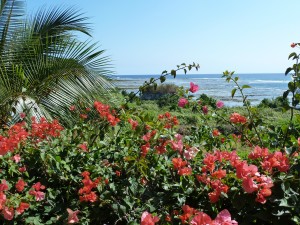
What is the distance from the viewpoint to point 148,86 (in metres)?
2.43

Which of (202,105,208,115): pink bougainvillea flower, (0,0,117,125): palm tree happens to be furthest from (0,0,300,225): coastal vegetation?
(0,0,117,125): palm tree

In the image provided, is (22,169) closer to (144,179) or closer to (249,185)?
(144,179)

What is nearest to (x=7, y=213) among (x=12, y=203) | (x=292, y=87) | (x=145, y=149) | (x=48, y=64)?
(x=12, y=203)

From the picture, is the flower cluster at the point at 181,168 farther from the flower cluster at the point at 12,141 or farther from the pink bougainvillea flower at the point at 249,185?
the flower cluster at the point at 12,141

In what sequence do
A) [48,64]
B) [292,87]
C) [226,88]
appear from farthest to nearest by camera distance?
[226,88], [48,64], [292,87]

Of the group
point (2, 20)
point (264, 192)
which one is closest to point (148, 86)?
point (264, 192)

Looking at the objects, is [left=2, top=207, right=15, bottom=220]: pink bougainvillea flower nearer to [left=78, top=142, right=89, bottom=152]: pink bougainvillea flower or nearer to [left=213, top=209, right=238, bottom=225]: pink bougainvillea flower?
[left=78, top=142, right=89, bottom=152]: pink bougainvillea flower

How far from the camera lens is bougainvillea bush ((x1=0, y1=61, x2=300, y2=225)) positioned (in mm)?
1157

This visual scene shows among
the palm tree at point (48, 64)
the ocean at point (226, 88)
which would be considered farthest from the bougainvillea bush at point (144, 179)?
the palm tree at point (48, 64)

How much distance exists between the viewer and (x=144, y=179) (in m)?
1.55

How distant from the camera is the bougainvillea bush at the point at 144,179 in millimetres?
1157

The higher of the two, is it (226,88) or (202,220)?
(202,220)

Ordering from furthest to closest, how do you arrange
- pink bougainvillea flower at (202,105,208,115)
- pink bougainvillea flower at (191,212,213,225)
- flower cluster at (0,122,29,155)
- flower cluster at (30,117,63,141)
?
pink bougainvillea flower at (202,105,208,115), flower cluster at (30,117,63,141), flower cluster at (0,122,29,155), pink bougainvillea flower at (191,212,213,225)

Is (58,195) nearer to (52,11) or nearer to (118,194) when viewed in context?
(118,194)
